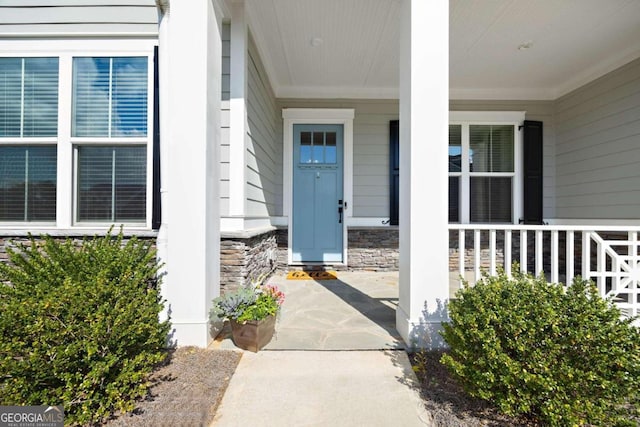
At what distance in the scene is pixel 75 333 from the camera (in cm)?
137

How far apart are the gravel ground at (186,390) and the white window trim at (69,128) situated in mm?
1221

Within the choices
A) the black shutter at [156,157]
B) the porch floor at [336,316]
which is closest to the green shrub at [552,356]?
the porch floor at [336,316]

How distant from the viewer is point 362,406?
1585 mm

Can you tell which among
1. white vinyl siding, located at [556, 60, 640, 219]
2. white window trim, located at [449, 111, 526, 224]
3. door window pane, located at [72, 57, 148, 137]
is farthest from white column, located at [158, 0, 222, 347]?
white vinyl siding, located at [556, 60, 640, 219]

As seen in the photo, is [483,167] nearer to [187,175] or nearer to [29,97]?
[187,175]

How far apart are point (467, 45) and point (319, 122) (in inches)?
85.5

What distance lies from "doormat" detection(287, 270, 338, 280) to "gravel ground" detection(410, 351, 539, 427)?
2.41 m

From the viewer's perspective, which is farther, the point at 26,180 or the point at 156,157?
the point at 26,180

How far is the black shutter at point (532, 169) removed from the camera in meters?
4.57

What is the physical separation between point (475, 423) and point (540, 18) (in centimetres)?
374

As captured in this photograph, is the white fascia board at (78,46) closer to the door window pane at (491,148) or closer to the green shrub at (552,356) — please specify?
the green shrub at (552,356)

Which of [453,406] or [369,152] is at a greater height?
[369,152]

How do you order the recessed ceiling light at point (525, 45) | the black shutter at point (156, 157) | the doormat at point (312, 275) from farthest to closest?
the doormat at point (312, 275) < the recessed ceiling light at point (525, 45) < the black shutter at point (156, 157)

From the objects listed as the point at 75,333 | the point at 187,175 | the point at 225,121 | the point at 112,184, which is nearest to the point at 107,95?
the point at 112,184
